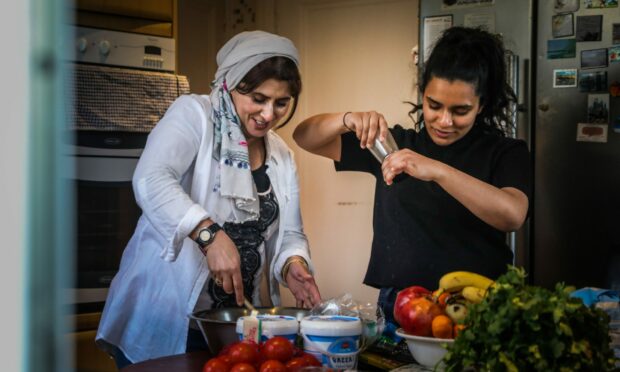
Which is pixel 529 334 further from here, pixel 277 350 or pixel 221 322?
pixel 221 322

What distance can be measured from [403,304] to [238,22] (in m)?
3.49

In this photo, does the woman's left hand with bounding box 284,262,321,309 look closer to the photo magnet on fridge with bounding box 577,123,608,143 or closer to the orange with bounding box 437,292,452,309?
the orange with bounding box 437,292,452,309

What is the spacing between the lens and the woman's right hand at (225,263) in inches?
69.4

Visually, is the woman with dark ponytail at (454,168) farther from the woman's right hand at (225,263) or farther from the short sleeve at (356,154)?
the woman's right hand at (225,263)

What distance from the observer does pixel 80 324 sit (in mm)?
3357

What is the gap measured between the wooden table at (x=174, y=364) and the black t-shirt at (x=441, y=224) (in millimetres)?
579

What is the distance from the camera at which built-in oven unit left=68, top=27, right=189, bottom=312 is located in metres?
3.41

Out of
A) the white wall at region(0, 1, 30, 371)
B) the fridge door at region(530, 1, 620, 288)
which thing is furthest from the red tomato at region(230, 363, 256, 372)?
the fridge door at region(530, 1, 620, 288)

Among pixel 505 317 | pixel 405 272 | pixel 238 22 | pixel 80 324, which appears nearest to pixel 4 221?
pixel 505 317

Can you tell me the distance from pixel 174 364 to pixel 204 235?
0.99 ft

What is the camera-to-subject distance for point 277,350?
1479 mm

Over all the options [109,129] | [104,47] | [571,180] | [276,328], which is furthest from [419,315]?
[104,47]

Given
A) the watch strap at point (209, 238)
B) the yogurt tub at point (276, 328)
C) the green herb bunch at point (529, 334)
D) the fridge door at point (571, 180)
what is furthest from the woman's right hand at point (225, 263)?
the fridge door at point (571, 180)

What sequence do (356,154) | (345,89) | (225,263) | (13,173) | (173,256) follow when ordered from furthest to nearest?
(345,89) < (356,154) < (173,256) < (225,263) < (13,173)
